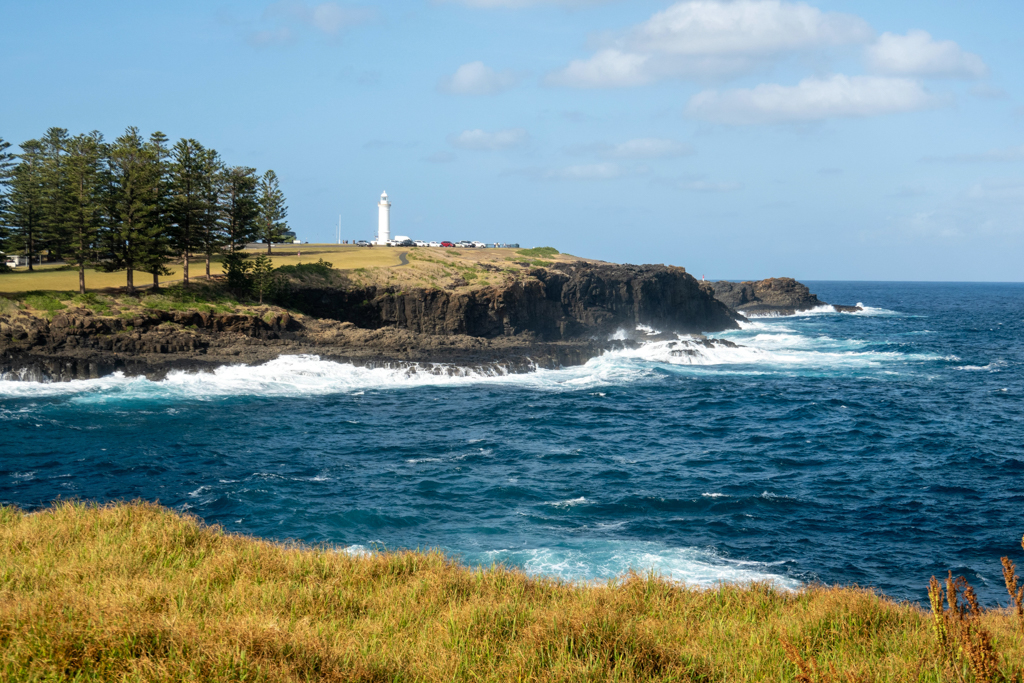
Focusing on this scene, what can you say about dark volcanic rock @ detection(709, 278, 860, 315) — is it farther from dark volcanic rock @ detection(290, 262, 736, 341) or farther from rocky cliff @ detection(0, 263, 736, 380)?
rocky cliff @ detection(0, 263, 736, 380)

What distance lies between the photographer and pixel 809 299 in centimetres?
10838

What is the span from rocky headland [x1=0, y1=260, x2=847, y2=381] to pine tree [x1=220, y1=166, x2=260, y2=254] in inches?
268

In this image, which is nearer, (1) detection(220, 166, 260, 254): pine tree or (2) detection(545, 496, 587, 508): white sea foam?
(2) detection(545, 496, 587, 508): white sea foam

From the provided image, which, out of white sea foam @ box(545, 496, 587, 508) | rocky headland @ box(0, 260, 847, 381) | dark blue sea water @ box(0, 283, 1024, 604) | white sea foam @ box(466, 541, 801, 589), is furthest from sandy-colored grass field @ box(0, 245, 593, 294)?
white sea foam @ box(466, 541, 801, 589)

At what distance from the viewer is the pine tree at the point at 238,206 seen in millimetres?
52062

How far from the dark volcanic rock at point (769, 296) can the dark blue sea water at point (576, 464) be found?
62920 millimetres

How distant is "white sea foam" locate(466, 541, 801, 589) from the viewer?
14.8 m

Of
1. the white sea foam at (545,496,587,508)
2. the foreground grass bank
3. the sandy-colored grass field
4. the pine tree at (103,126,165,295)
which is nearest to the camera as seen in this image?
the foreground grass bank

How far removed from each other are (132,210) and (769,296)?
91.7 meters

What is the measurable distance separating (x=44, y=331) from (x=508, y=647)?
126 ft

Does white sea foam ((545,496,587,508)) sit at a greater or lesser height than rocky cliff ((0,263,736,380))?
lesser

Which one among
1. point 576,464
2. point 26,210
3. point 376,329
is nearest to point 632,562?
point 576,464

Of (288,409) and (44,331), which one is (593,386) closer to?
(288,409)

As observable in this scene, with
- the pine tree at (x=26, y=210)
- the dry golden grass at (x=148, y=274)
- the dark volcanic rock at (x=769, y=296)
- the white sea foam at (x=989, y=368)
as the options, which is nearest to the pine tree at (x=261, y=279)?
the dry golden grass at (x=148, y=274)
